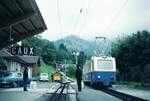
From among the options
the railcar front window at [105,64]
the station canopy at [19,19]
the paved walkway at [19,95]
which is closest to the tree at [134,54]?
the railcar front window at [105,64]

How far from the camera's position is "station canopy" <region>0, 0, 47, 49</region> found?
667 inches

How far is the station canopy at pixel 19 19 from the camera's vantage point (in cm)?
1694

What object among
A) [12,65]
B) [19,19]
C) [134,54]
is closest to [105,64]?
[134,54]

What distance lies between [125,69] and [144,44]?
6.13 meters

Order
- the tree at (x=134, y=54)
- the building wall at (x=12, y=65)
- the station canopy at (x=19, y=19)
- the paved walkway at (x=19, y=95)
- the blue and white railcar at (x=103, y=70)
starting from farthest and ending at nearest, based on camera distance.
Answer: the tree at (x=134, y=54), the building wall at (x=12, y=65), the blue and white railcar at (x=103, y=70), the paved walkway at (x=19, y=95), the station canopy at (x=19, y=19)

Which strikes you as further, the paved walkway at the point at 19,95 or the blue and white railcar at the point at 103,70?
the blue and white railcar at the point at 103,70

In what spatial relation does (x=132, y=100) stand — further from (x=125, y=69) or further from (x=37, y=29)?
(x=125, y=69)

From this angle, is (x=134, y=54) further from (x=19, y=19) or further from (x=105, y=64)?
(x=19, y=19)

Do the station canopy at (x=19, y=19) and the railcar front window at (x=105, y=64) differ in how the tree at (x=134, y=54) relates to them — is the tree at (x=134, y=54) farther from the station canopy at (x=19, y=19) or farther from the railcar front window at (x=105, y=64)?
the station canopy at (x=19, y=19)

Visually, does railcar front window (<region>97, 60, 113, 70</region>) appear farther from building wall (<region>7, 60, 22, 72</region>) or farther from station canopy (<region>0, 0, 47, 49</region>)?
station canopy (<region>0, 0, 47, 49</region>)

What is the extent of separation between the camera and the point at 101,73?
38.2 m

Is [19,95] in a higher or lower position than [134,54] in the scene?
lower

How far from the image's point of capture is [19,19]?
1898 cm

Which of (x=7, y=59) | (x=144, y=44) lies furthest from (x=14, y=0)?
(x=144, y=44)
